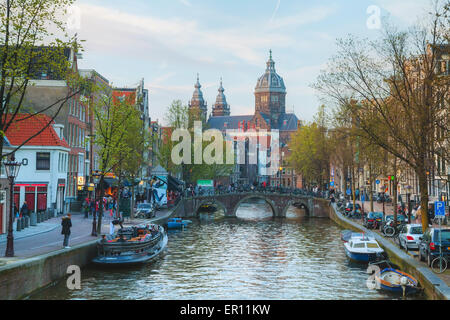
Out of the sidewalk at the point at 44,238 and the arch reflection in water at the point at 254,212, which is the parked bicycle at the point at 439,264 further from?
the arch reflection in water at the point at 254,212

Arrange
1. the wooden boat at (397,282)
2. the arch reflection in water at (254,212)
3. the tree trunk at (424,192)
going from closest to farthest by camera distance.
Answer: the wooden boat at (397,282) → the tree trunk at (424,192) → the arch reflection in water at (254,212)

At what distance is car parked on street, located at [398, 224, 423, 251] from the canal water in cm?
300

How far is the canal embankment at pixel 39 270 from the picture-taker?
22606 mm

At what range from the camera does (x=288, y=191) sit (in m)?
86.7

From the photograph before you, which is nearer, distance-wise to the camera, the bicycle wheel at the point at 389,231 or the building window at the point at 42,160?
the bicycle wheel at the point at 389,231

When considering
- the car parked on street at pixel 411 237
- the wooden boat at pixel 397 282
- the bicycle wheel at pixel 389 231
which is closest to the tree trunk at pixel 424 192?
the car parked on street at pixel 411 237

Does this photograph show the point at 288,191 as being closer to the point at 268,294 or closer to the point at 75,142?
the point at 75,142

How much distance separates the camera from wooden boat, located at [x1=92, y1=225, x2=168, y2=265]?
1339 inches

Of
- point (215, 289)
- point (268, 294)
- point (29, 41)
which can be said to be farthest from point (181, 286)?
point (29, 41)

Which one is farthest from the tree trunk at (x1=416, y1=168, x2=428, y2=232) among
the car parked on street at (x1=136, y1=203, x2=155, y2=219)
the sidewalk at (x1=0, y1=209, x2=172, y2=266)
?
the car parked on street at (x1=136, y1=203, x2=155, y2=219)

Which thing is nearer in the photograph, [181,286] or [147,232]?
[181,286]

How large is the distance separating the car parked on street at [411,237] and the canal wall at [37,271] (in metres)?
18.2

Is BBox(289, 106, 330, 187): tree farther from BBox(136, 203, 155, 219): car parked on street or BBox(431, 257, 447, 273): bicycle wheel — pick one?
BBox(431, 257, 447, 273): bicycle wheel

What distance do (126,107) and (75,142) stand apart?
17.1 m
